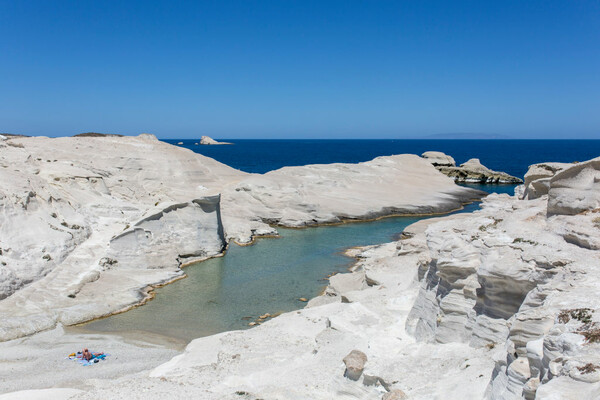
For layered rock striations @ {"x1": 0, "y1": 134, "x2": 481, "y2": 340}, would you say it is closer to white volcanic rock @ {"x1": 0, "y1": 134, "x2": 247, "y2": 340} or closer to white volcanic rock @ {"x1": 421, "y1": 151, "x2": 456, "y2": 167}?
white volcanic rock @ {"x1": 0, "y1": 134, "x2": 247, "y2": 340}

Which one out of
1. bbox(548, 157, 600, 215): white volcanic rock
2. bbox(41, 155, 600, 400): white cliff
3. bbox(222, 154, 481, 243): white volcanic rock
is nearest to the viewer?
bbox(41, 155, 600, 400): white cliff

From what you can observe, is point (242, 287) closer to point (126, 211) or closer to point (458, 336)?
point (126, 211)

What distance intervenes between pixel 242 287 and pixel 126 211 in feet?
31.6

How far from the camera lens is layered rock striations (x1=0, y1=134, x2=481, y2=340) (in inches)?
817

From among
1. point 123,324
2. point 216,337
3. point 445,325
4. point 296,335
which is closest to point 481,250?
point 445,325

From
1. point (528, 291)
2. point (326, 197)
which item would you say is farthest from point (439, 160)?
point (528, 291)

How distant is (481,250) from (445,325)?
214cm

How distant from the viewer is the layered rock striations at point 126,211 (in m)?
20.8

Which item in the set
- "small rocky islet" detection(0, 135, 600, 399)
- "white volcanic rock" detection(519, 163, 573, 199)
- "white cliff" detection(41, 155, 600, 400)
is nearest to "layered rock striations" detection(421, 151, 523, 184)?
"small rocky islet" detection(0, 135, 600, 399)

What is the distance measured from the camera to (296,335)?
15.8m

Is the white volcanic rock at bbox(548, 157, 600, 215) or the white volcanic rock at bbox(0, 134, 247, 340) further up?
the white volcanic rock at bbox(548, 157, 600, 215)

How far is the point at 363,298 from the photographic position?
17766 millimetres

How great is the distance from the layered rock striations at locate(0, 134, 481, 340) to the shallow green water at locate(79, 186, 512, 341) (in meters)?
1.26

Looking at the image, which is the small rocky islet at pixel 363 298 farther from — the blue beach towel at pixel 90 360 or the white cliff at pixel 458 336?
the blue beach towel at pixel 90 360
